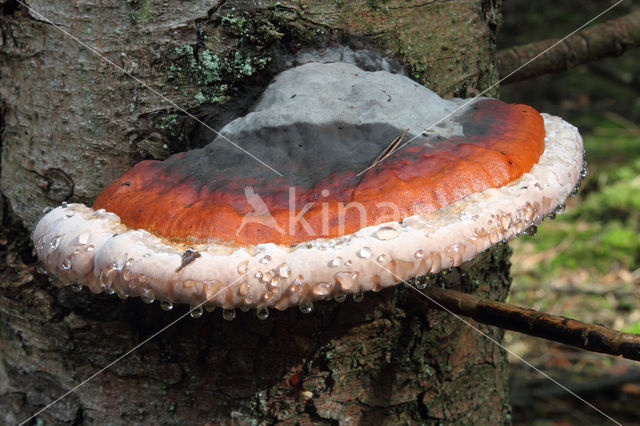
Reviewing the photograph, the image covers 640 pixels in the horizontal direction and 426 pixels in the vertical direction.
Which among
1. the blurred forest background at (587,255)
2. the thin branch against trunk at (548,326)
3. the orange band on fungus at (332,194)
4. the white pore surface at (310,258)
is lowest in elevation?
the blurred forest background at (587,255)

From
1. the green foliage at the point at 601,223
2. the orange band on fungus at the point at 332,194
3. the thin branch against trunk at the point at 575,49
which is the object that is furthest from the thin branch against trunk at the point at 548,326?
the green foliage at the point at 601,223

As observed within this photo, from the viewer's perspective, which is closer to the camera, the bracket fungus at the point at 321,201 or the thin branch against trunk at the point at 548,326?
the bracket fungus at the point at 321,201

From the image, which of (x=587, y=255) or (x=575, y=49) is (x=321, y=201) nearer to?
(x=575, y=49)

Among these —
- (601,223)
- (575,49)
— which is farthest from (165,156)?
(601,223)

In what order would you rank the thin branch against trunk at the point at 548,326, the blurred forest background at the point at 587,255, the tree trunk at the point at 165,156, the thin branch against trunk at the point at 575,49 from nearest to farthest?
the thin branch against trunk at the point at 548,326
the tree trunk at the point at 165,156
the thin branch against trunk at the point at 575,49
the blurred forest background at the point at 587,255

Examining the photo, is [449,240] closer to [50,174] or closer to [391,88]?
[391,88]

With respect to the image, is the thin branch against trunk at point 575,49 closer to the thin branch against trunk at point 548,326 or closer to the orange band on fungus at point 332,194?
the orange band on fungus at point 332,194

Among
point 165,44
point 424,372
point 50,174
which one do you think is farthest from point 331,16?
point 424,372
